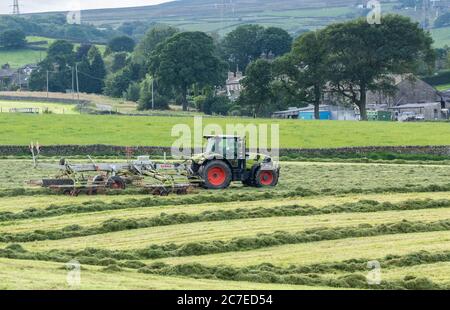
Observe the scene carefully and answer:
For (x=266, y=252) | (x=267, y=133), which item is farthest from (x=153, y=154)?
(x=266, y=252)

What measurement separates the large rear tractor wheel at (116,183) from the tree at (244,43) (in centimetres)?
12149

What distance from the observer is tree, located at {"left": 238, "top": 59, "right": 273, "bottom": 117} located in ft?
330

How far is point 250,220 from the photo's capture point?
92.7ft

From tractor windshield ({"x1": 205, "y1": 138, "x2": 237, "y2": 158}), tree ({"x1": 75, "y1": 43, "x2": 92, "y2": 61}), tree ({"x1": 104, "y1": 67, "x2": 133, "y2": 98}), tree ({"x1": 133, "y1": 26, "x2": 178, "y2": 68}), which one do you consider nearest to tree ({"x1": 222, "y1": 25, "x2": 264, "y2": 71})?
tree ({"x1": 133, "y1": 26, "x2": 178, "y2": 68})

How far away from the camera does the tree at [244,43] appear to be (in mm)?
155625

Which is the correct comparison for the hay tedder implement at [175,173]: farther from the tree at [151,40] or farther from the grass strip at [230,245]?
the tree at [151,40]

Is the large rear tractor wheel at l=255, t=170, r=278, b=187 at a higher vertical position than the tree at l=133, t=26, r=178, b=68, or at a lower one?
lower

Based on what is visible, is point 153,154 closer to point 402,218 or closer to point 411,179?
point 411,179

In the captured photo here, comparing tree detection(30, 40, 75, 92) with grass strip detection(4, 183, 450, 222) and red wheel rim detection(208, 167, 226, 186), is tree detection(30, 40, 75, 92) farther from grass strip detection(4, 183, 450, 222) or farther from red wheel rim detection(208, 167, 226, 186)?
grass strip detection(4, 183, 450, 222)

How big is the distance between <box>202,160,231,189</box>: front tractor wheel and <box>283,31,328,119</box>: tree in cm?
5939

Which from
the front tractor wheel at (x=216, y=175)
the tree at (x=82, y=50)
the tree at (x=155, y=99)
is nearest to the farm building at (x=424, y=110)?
the tree at (x=155, y=99)

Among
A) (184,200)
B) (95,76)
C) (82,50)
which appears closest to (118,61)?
(82,50)

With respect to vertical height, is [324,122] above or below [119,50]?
below
